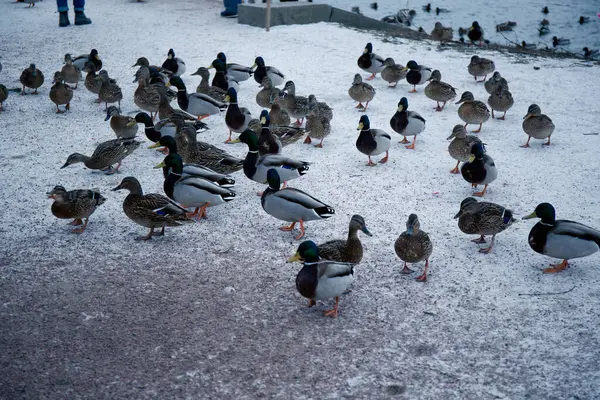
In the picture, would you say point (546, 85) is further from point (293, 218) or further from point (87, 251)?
point (87, 251)

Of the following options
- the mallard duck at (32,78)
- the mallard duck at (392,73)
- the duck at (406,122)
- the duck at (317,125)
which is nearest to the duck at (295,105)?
the duck at (317,125)

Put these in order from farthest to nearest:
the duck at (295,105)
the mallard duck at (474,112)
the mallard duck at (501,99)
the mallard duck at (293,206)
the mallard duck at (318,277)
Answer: the mallard duck at (501,99) < the duck at (295,105) < the mallard duck at (474,112) < the mallard duck at (293,206) < the mallard duck at (318,277)

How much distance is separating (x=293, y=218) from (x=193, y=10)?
12514mm

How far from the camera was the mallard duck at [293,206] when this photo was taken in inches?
230

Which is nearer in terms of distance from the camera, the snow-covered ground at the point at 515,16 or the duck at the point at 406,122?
the duck at the point at 406,122

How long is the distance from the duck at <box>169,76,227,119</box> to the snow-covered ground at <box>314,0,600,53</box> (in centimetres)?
1147

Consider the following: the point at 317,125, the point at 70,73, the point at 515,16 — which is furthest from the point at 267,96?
the point at 515,16

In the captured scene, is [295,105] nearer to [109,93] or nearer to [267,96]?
[267,96]

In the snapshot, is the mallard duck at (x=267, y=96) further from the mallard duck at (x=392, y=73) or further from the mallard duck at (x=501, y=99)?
the mallard duck at (x=501, y=99)

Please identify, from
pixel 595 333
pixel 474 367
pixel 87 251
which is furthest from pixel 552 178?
pixel 87 251

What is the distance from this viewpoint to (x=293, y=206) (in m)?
5.85

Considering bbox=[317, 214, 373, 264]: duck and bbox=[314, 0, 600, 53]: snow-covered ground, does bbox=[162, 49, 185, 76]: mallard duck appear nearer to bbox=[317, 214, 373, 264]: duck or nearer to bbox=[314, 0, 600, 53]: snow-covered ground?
bbox=[317, 214, 373, 264]: duck

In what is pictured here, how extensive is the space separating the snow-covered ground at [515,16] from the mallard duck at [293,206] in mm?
14034

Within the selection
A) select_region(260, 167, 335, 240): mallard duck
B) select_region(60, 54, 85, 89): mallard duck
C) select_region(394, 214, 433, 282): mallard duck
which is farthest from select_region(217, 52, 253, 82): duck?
select_region(394, 214, 433, 282): mallard duck
